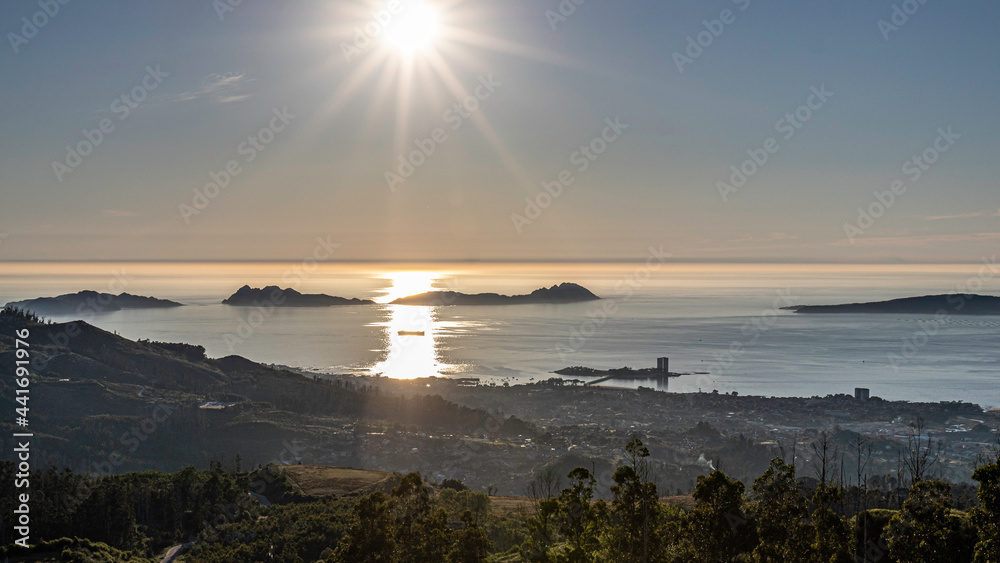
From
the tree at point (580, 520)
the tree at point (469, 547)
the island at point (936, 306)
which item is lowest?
the tree at point (469, 547)

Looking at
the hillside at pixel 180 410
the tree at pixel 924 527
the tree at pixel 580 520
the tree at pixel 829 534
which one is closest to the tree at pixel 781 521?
the tree at pixel 829 534

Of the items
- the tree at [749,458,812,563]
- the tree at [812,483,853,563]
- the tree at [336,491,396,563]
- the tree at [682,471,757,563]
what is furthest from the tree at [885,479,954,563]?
the tree at [336,491,396,563]

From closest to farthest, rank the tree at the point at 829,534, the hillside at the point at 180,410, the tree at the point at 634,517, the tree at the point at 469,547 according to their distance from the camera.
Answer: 1. the tree at the point at 829,534
2. the tree at the point at 634,517
3. the tree at the point at 469,547
4. the hillside at the point at 180,410

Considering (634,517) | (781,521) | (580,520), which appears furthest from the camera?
(580,520)

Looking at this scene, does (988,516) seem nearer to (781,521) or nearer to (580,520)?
(781,521)

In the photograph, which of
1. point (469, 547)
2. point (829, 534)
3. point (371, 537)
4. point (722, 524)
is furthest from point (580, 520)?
point (829, 534)

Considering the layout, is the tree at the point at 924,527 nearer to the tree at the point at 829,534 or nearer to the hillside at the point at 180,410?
the tree at the point at 829,534

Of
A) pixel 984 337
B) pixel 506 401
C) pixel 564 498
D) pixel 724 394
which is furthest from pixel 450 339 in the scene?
pixel 564 498
